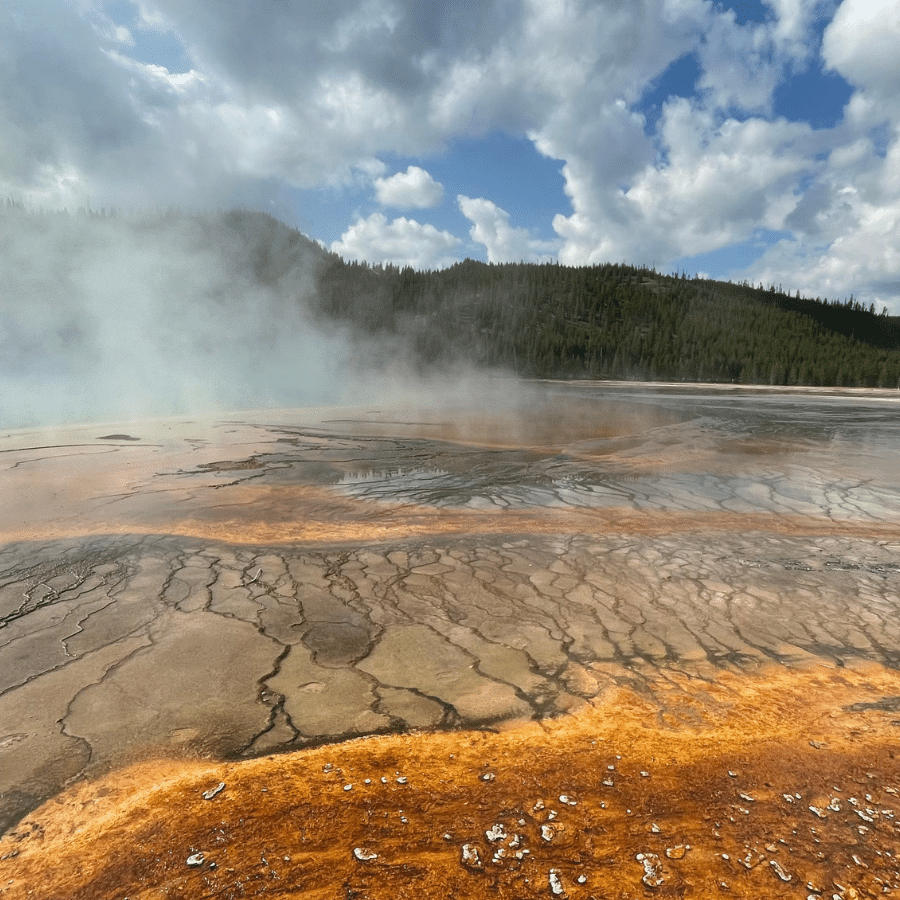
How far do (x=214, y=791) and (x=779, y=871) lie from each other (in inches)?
71.7

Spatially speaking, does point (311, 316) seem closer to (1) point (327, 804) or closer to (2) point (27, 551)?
(2) point (27, 551)

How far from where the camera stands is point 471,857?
158 centimetres

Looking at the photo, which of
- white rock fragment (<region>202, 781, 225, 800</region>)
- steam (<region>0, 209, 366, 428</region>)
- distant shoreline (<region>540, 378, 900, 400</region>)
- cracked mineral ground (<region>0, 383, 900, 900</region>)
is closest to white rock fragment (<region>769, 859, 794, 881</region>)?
cracked mineral ground (<region>0, 383, 900, 900</region>)

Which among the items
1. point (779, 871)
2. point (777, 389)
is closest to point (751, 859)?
point (779, 871)

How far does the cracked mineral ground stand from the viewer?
1585mm

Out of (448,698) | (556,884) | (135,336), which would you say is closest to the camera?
(556,884)

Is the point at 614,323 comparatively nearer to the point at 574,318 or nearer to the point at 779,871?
the point at 574,318

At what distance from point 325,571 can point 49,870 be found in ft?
7.76

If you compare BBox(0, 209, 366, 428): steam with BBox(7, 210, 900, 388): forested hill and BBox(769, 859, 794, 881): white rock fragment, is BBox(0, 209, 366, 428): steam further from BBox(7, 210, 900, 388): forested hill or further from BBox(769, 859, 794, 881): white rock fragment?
BBox(769, 859, 794, 881): white rock fragment

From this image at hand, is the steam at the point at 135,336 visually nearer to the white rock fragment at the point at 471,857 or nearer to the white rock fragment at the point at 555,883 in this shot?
the white rock fragment at the point at 471,857

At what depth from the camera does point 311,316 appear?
47656mm

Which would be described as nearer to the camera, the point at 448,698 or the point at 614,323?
the point at 448,698

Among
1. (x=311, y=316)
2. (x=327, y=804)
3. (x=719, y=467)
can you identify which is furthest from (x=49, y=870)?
(x=311, y=316)

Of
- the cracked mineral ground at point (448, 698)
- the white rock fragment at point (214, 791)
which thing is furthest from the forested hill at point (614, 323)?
the white rock fragment at point (214, 791)
